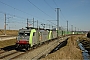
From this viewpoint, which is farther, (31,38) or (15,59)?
(31,38)

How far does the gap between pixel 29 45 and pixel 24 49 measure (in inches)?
53.9

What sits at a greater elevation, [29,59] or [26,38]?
[26,38]

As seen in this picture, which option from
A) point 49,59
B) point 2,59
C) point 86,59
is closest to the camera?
point 49,59

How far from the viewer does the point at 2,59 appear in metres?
16.7

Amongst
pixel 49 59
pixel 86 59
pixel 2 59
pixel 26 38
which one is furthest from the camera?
pixel 26 38

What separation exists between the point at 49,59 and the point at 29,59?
2520 mm

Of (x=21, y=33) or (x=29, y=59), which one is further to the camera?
(x=21, y=33)

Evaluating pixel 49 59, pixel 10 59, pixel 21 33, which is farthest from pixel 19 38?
pixel 49 59

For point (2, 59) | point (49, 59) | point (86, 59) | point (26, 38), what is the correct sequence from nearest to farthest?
point (49, 59)
point (2, 59)
point (86, 59)
point (26, 38)

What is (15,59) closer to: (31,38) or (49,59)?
(49,59)

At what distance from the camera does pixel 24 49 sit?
80.3ft

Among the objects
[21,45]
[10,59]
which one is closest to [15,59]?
[10,59]

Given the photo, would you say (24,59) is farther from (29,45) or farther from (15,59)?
(29,45)

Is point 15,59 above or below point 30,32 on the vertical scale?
below
